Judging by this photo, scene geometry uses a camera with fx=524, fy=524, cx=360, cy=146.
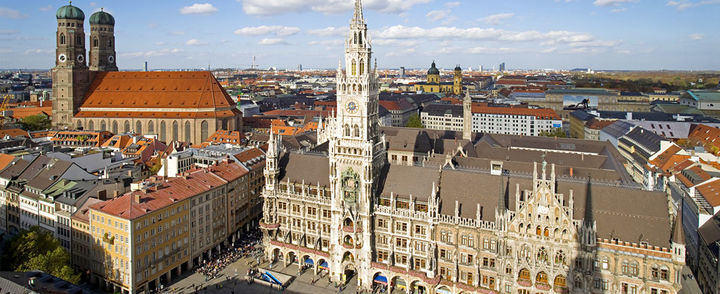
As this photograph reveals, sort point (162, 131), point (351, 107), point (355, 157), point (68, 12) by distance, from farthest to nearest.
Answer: point (68, 12)
point (162, 131)
point (351, 107)
point (355, 157)

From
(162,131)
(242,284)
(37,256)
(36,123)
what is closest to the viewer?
(37,256)

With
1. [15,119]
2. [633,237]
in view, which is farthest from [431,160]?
[15,119]

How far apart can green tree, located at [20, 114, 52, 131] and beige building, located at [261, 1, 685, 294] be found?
125 m

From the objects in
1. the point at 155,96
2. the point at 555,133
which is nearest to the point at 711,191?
the point at 555,133

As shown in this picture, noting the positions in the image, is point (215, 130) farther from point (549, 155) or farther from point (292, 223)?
point (549, 155)

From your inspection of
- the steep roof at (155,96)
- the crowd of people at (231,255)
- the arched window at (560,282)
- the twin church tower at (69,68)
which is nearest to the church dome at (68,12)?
the twin church tower at (69,68)

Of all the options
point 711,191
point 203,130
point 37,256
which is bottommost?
point 37,256

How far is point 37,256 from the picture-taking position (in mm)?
67250

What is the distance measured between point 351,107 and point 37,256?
45.4m

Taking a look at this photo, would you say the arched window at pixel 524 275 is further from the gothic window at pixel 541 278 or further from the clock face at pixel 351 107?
the clock face at pixel 351 107

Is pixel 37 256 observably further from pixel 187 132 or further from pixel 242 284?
pixel 187 132

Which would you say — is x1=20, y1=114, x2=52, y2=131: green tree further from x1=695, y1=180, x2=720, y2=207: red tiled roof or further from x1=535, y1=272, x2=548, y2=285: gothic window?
x1=695, y1=180, x2=720, y2=207: red tiled roof

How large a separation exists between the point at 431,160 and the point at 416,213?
25.7 meters

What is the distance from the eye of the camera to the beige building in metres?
60.4
